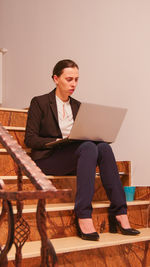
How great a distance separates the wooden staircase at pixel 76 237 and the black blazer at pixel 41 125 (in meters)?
0.18

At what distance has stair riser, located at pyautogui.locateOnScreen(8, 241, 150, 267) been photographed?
6.08 feet

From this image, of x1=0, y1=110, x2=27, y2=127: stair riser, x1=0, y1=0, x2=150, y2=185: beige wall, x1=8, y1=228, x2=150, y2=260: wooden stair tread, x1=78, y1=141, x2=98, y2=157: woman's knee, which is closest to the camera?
x1=8, y1=228, x2=150, y2=260: wooden stair tread

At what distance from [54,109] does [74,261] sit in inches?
37.6

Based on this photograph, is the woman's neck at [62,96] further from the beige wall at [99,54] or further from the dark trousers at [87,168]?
the beige wall at [99,54]

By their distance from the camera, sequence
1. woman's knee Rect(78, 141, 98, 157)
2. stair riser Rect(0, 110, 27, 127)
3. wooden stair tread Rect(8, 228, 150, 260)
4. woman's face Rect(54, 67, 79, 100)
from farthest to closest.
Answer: stair riser Rect(0, 110, 27, 127), woman's face Rect(54, 67, 79, 100), woman's knee Rect(78, 141, 98, 157), wooden stair tread Rect(8, 228, 150, 260)

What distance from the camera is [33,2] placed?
4074 mm

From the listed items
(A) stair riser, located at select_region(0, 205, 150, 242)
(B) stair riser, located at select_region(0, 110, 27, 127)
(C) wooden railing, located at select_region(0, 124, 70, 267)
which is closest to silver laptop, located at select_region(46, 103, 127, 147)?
(A) stair riser, located at select_region(0, 205, 150, 242)

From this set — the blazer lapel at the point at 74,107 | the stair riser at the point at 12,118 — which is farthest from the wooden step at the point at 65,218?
the stair riser at the point at 12,118

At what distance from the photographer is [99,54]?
316cm

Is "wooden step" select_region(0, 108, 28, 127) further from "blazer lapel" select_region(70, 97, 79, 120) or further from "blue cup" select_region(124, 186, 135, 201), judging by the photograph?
"blue cup" select_region(124, 186, 135, 201)

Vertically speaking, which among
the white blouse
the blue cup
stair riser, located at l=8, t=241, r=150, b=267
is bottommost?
stair riser, located at l=8, t=241, r=150, b=267

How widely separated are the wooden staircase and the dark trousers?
0.07 m

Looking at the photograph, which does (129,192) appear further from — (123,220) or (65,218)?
(65,218)

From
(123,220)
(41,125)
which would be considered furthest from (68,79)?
(123,220)
